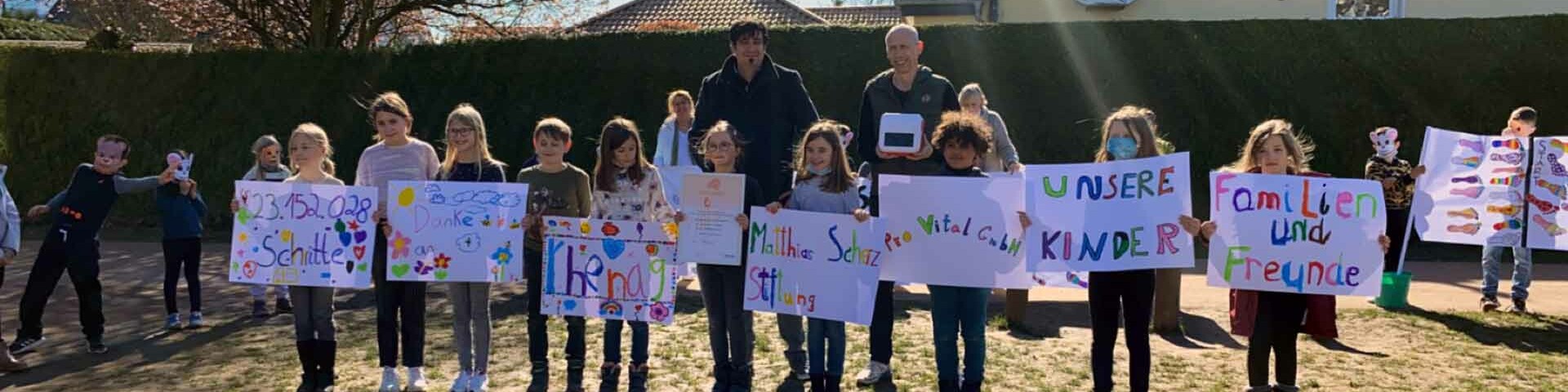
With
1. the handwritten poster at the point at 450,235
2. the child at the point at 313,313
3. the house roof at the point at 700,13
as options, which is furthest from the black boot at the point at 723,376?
the house roof at the point at 700,13

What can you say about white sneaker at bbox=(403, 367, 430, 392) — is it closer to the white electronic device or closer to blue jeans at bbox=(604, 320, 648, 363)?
blue jeans at bbox=(604, 320, 648, 363)

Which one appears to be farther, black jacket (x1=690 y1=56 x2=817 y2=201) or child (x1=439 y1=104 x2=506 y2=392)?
black jacket (x1=690 y1=56 x2=817 y2=201)

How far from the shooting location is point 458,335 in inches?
216

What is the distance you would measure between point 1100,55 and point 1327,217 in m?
7.88

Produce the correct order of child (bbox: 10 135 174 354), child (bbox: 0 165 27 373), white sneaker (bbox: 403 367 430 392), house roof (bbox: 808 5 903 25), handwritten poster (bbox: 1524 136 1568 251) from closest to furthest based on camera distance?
1. white sneaker (bbox: 403 367 430 392)
2. child (bbox: 0 165 27 373)
3. child (bbox: 10 135 174 354)
4. handwritten poster (bbox: 1524 136 1568 251)
5. house roof (bbox: 808 5 903 25)

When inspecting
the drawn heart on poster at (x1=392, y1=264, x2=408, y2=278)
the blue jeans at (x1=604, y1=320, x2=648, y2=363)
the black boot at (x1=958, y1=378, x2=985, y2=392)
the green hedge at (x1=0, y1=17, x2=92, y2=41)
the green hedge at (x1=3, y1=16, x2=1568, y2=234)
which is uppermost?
the green hedge at (x1=0, y1=17, x2=92, y2=41)

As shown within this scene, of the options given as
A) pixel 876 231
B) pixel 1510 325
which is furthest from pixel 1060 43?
pixel 876 231

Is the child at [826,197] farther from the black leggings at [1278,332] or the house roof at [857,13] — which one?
the house roof at [857,13]

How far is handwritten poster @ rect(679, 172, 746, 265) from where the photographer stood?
17.2 ft

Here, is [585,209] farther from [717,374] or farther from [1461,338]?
[1461,338]

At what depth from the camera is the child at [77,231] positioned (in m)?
6.44

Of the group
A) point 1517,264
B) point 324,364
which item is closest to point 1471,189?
point 1517,264

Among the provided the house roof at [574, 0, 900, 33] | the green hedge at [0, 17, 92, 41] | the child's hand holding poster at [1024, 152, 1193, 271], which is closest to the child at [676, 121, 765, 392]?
the child's hand holding poster at [1024, 152, 1193, 271]

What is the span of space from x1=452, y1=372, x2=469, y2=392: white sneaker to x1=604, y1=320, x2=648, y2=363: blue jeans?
2.16 ft
